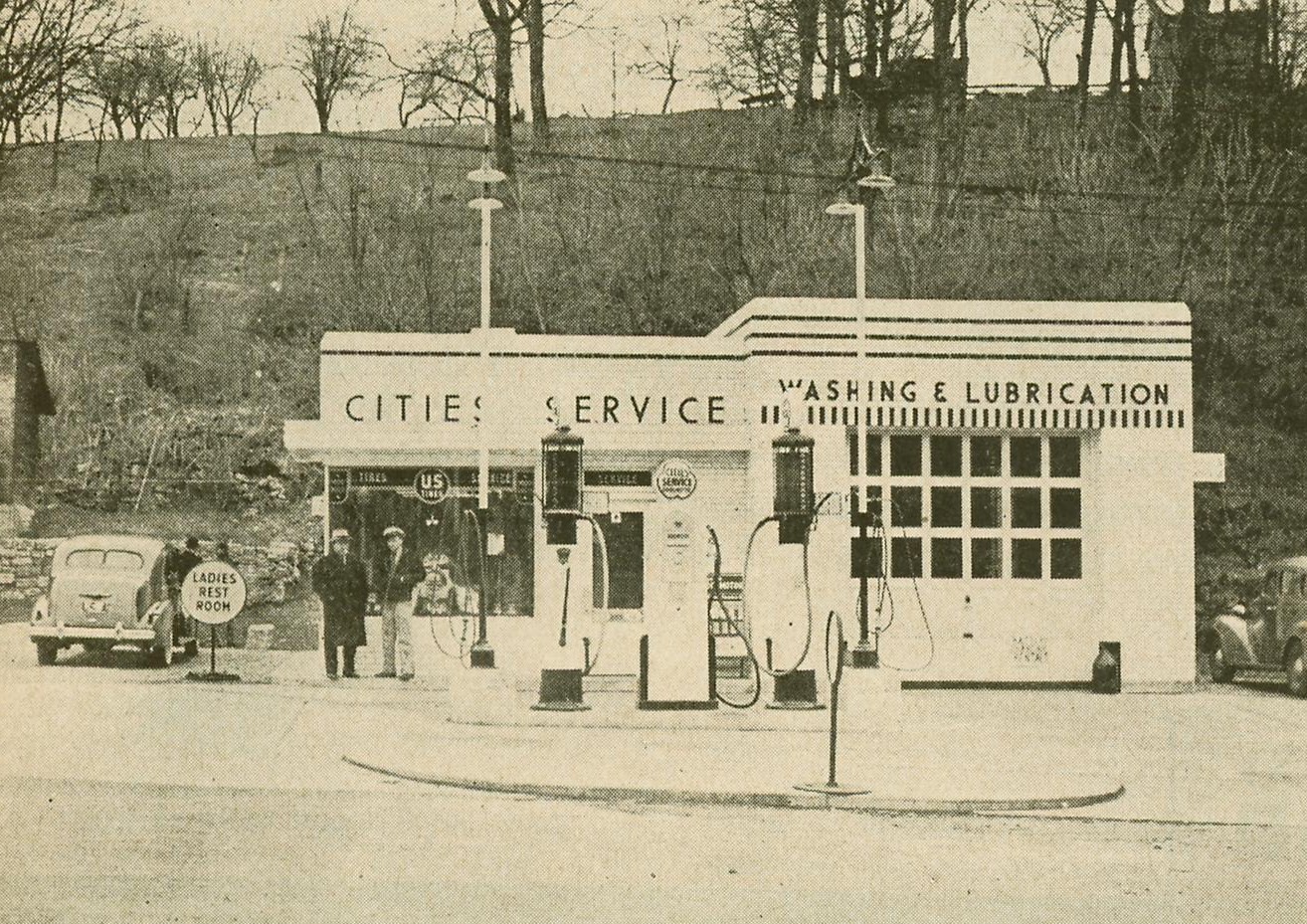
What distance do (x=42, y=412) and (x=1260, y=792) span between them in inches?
426

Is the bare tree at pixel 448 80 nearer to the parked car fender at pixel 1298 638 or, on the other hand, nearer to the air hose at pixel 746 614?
the air hose at pixel 746 614

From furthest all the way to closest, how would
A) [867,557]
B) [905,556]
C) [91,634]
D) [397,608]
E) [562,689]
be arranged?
[905,556] → [397,608] → [867,557] → [91,634] → [562,689]

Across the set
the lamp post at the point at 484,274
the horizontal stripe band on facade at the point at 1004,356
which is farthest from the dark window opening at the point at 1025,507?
the lamp post at the point at 484,274

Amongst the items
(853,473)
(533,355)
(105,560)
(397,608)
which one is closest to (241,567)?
(397,608)

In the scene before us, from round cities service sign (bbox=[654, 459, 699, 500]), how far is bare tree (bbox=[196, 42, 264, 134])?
8.32 meters

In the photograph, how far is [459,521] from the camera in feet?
70.7

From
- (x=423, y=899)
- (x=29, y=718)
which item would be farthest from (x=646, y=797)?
(x=29, y=718)

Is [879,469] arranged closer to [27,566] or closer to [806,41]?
[806,41]

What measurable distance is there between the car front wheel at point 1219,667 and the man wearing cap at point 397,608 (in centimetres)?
958

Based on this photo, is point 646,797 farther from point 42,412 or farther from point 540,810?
point 42,412

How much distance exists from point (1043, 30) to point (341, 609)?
31.9ft

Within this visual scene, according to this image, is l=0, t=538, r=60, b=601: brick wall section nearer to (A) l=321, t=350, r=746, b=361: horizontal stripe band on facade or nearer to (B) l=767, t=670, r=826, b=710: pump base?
(A) l=321, t=350, r=746, b=361: horizontal stripe band on facade

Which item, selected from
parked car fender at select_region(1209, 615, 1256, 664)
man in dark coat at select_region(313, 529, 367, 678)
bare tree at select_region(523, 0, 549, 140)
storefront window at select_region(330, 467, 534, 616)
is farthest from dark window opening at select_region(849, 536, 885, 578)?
man in dark coat at select_region(313, 529, 367, 678)

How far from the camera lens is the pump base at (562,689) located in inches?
723
